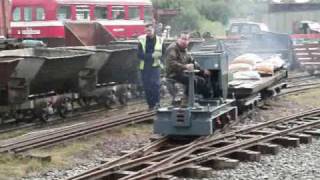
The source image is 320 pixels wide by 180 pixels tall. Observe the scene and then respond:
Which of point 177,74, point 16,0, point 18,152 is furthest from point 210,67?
point 16,0

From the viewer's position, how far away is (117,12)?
71.1ft

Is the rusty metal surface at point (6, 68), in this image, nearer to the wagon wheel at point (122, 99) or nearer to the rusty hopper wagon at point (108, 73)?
the rusty hopper wagon at point (108, 73)

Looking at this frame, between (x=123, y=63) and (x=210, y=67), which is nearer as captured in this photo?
(x=210, y=67)

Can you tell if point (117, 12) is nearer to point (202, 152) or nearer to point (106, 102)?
point (106, 102)

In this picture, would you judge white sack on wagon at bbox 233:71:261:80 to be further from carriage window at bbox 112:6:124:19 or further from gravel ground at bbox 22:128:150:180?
carriage window at bbox 112:6:124:19

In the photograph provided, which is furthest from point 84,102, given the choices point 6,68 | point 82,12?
point 82,12

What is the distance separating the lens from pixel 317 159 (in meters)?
8.70

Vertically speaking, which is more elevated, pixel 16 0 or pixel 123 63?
pixel 16 0

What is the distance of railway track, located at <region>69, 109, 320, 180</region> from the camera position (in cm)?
756

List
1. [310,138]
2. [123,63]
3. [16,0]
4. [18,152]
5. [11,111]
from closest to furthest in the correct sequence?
[18,152], [310,138], [11,111], [123,63], [16,0]

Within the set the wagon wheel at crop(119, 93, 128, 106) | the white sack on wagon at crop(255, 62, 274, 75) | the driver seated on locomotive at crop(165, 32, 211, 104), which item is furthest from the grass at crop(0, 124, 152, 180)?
the white sack on wagon at crop(255, 62, 274, 75)

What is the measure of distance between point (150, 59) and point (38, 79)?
2285 mm

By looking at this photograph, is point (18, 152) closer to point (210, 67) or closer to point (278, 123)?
point (210, 67)

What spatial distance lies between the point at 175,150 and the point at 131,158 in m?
0.71
